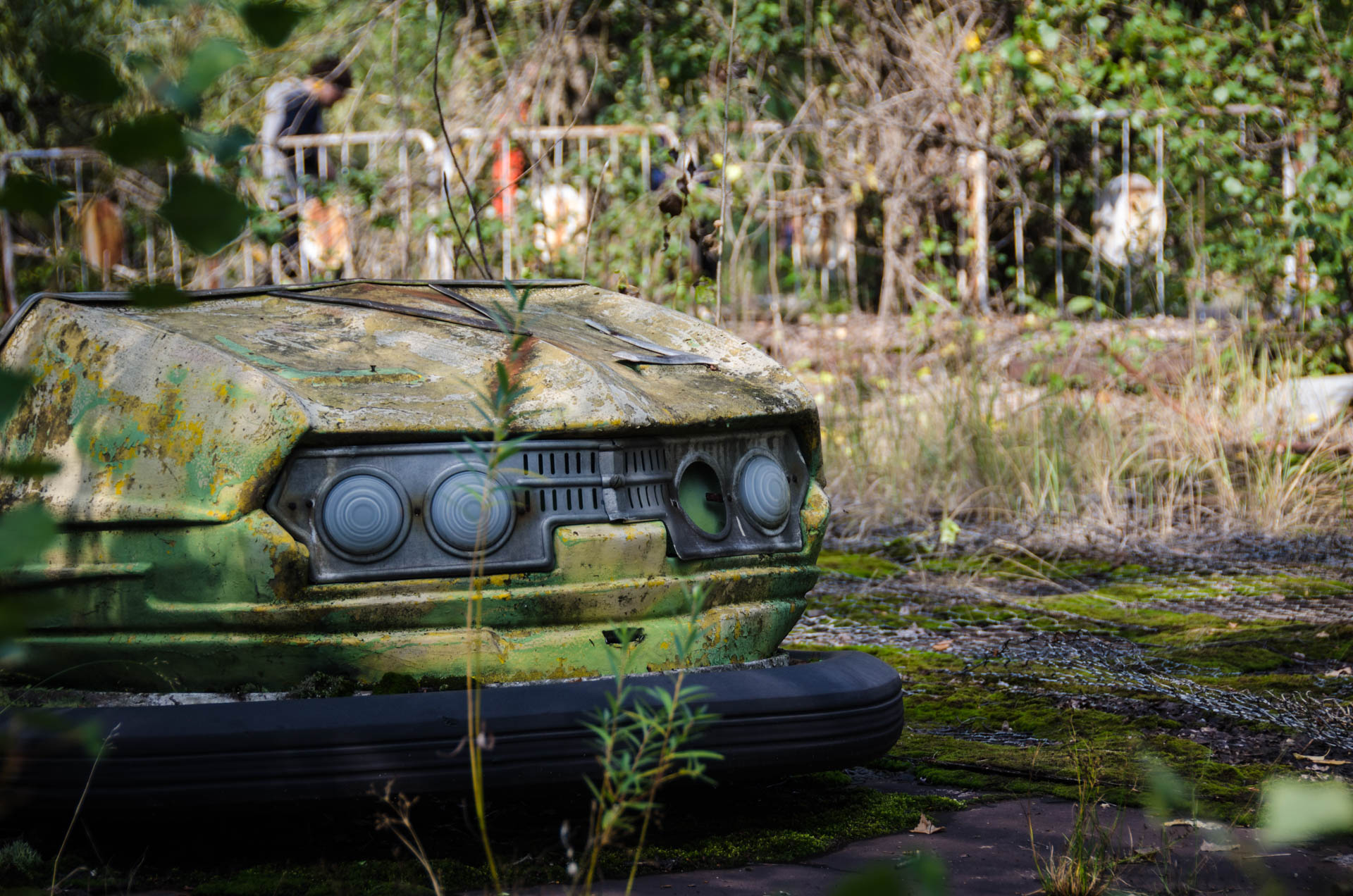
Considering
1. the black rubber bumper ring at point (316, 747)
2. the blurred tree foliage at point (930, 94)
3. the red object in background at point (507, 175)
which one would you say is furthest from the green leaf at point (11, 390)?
the red object in background at point (507, 175)

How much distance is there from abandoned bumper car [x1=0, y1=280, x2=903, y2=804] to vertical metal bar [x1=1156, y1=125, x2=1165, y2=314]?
6.35 meters

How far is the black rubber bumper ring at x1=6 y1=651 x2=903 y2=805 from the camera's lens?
5.28 ft

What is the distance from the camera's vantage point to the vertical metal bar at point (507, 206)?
7254 mm

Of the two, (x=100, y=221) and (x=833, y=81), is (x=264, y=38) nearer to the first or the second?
(x=100, y=221)

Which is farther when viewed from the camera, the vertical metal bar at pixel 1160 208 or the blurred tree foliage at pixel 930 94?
the vertical metal bar at pixel 1160 208

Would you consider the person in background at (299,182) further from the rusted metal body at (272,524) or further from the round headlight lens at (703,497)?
the round headlight lens at (703,497)

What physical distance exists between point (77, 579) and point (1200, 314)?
7423mm

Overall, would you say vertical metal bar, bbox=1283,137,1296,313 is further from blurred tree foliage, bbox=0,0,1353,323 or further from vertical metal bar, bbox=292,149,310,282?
vertical metal bar, bbox=292,149,310,282

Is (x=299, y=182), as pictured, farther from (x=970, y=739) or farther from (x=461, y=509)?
(x=461, y=509)

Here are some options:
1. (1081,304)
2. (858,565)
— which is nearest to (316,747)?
(858,565)

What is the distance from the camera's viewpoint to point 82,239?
108 centimetres

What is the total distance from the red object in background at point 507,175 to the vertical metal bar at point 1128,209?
3795 mm

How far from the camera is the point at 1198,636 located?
11.0 ft

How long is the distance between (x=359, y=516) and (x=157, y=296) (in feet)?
2.94
